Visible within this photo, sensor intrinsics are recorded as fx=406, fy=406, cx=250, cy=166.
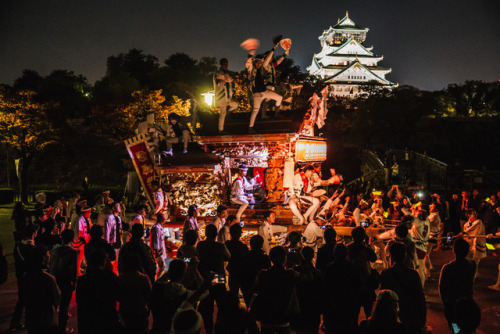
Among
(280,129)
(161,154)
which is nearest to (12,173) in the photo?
(161,154)

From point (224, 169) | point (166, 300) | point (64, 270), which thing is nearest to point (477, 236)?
point (224, 169)

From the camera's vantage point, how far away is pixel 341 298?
15.7ft

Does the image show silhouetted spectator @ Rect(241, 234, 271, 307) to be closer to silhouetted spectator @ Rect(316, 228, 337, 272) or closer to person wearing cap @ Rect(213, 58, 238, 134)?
silhouetted spectator @ Rect(316, 228, 337, 272)

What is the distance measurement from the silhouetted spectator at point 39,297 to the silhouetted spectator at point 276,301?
2426mm

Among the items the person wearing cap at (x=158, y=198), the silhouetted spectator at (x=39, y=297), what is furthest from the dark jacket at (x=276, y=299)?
the person wearing cap at (x=158, y=198)

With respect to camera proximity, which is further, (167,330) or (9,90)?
(9,90)

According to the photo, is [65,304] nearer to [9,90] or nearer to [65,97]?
[9,90]

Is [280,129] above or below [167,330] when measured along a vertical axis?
above

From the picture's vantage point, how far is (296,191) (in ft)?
35.1

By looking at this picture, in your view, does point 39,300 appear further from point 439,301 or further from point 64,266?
point 439,301

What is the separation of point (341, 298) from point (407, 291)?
0.81 metres

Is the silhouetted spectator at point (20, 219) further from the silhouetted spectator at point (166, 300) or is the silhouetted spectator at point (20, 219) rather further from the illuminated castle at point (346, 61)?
the illuminated castle at point (346, 61)

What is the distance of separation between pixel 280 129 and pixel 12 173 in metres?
32.7

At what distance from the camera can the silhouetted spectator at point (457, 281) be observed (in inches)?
201
